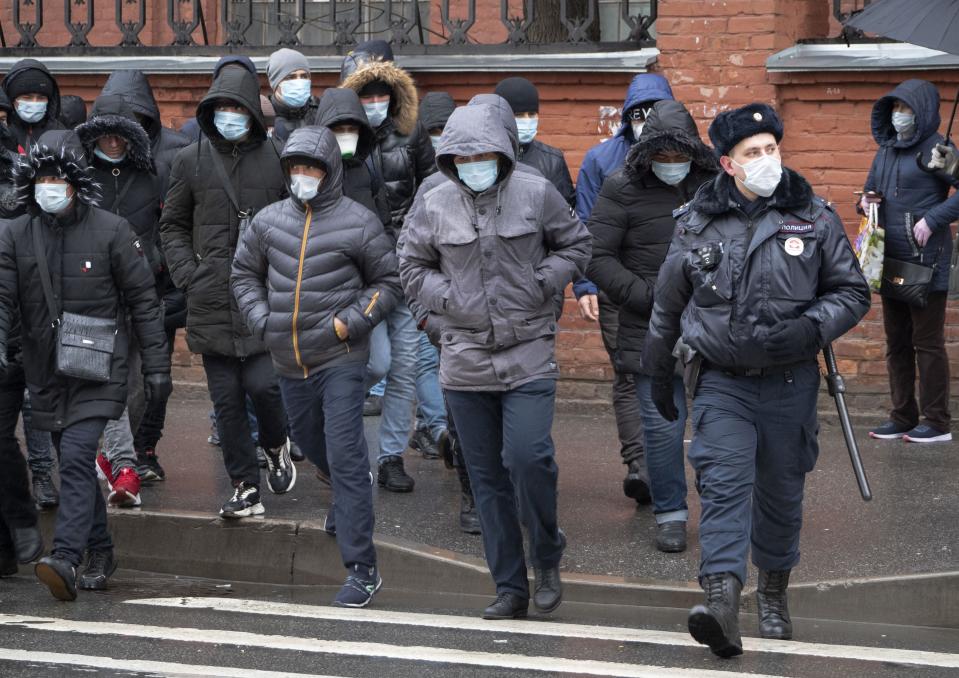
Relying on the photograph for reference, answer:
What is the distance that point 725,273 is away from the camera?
5727mm

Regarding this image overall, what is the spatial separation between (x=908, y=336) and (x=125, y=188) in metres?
4.40

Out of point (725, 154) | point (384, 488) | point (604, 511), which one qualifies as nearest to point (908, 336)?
point (604, 511)

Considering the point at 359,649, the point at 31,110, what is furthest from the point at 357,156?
the point at 359,649

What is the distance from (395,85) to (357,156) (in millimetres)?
606

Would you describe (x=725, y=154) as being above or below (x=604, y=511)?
above

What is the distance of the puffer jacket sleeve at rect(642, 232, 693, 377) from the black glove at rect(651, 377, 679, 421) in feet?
0.11

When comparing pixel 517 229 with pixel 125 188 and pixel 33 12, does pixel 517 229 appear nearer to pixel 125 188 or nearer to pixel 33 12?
pixel 125 188

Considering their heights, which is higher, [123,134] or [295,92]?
[295,92]

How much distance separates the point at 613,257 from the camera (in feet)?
24.0

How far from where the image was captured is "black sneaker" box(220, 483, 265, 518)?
303 inches

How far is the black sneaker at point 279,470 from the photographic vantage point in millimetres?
8164

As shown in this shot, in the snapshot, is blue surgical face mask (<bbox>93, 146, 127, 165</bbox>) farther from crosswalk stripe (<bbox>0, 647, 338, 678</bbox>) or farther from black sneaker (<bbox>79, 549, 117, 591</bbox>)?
crosswalk stripe (<bbox>0, 647, 338, 678</bbox>)

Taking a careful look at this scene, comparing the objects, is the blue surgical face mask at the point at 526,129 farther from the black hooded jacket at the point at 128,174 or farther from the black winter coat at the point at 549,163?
the black hooded jacket at the point at 128,174

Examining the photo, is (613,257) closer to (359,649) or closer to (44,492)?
(359,649)
